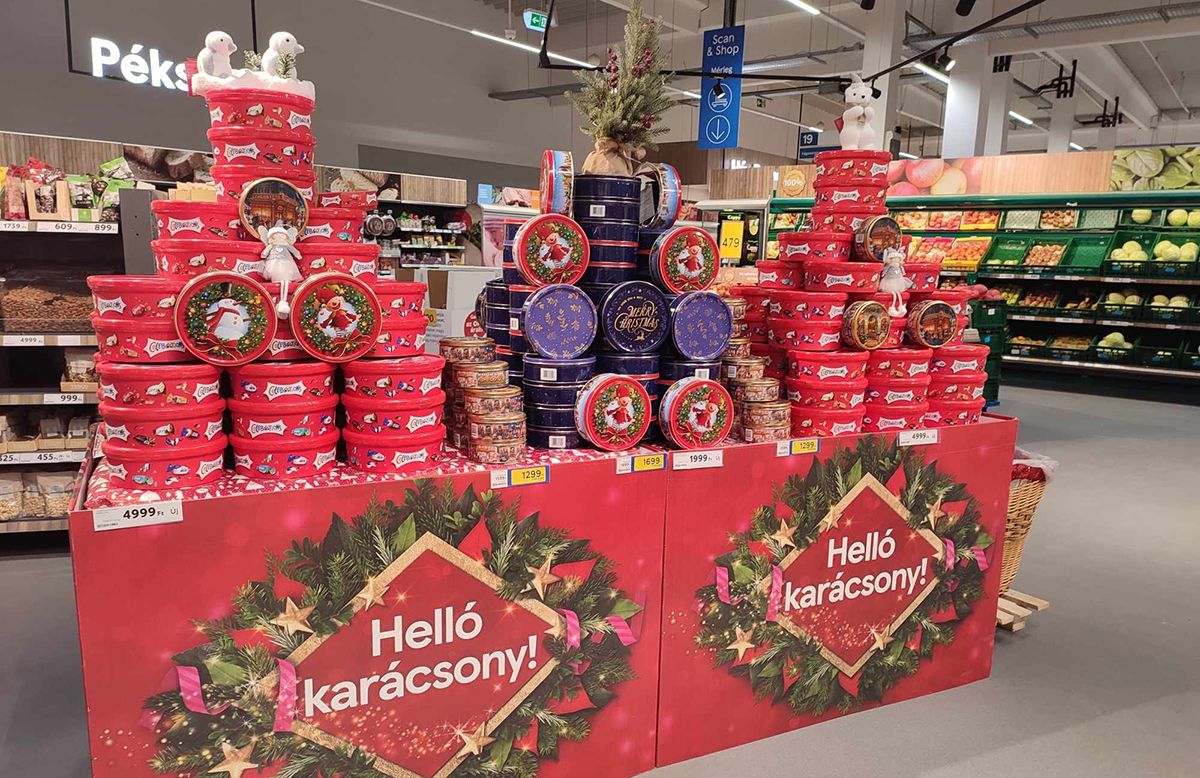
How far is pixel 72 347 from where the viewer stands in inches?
154

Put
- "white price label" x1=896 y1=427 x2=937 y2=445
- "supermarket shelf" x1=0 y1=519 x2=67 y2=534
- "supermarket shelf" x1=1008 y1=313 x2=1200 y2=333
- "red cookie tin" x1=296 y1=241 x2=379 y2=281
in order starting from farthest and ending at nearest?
"supermarket shelf" x1=1008 y1=313 x2=1200 y2=333, "supermarket shelf" x1=0 y1=519 x2=67 y2=534, "white price label" x1=896 y1=427 x2=937 y2=445, "red cookie tin" x1=296 y1=241 x2=379 y2=281

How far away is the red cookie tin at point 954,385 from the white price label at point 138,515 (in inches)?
92.4

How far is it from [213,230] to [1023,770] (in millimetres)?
2710

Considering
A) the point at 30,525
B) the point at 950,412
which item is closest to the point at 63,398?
the point at 30,525

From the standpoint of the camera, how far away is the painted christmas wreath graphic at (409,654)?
5.55 ft

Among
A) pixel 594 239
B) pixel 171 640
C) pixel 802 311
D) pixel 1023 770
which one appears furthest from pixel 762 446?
pixel 171 640

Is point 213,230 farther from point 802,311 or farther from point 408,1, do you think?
point 408,1

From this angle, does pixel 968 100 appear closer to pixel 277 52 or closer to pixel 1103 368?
pixel 1103 368

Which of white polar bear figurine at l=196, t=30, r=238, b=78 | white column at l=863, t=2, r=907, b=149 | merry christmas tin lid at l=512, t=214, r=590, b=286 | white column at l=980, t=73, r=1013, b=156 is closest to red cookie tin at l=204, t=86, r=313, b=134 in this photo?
white polar bear figurine at l=196, t=30, r=238, b=78

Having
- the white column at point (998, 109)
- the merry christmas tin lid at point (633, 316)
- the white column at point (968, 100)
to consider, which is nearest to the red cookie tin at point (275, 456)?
the merry christmas tin lid at point (633, 316)

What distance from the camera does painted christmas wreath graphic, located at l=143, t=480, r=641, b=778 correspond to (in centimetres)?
169

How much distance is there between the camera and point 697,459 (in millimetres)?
2213

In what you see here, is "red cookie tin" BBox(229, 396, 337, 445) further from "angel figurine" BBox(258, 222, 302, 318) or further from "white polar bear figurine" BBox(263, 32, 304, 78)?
"white polar bear figurine" BBox(263, 32, 304, 78)

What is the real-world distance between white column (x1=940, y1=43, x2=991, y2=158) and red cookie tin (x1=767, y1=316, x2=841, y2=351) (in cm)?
1110
